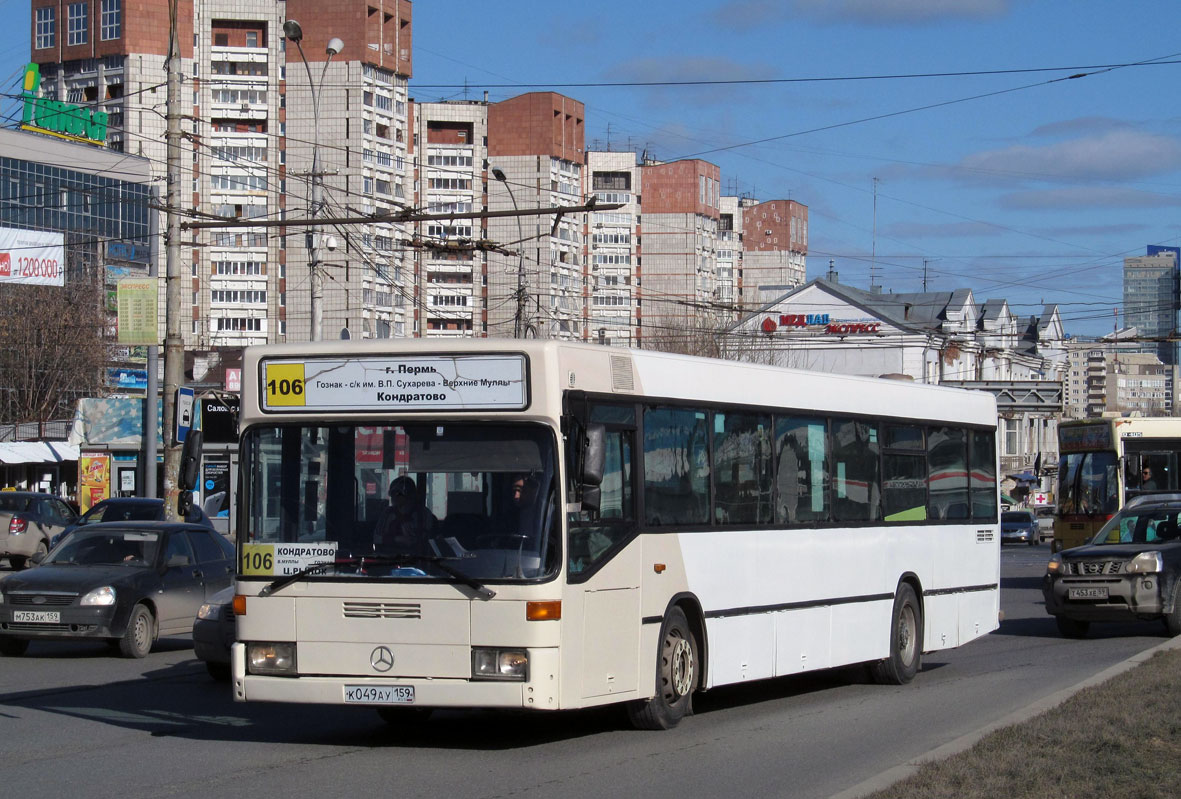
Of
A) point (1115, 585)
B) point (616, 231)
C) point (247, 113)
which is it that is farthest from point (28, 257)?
point (616, 231)

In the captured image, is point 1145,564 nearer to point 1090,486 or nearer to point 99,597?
point 1090,486

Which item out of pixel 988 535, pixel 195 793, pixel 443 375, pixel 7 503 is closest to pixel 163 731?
pixel 195 793

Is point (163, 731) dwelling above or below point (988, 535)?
below

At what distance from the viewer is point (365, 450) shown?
9.60 m

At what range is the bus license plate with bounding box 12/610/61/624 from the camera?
1567 cm

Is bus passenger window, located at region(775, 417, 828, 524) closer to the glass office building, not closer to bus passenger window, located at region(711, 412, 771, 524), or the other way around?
bus passenger window, located at region(711, 412, 771, 524)

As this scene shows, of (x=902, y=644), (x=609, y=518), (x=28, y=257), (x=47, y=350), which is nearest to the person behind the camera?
(x=609, y=518)

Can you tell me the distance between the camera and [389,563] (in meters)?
9.32

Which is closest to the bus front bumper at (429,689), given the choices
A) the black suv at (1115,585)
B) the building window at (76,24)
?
the black suv at (1115,585)

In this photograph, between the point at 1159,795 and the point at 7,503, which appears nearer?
the point at 1159,795

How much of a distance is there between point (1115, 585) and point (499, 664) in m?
12.0

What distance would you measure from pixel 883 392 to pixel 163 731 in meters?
7.13

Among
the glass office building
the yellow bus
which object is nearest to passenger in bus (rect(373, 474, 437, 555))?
the yellow bus

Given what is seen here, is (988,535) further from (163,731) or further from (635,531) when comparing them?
(163,731)
